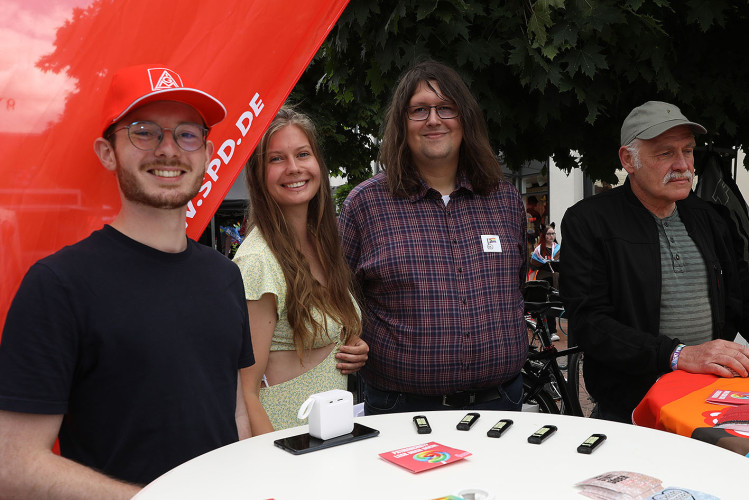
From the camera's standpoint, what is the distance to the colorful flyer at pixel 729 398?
7.45 ft

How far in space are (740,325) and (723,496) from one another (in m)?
2.12

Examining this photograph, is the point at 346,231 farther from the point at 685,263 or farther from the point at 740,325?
the point at 740,325

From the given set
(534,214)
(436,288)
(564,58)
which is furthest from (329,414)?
(534,214)

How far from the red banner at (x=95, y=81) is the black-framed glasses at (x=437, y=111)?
85 centimetres

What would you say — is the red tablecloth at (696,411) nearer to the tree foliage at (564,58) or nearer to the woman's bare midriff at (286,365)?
the woman's bare midriff at (286,365)

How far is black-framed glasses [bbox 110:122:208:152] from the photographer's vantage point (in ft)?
6.39

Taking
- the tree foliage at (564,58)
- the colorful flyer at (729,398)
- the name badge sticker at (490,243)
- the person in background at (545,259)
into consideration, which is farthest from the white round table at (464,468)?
the person in background at (545,259)

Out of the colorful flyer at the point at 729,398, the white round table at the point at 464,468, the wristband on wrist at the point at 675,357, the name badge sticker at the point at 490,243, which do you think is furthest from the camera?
the name badge sticker at the point at 490,243

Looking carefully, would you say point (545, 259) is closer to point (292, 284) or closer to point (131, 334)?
point (292, 284)

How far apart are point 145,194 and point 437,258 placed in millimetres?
1455

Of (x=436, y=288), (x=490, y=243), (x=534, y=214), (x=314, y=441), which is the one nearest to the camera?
(x=314, y=441)

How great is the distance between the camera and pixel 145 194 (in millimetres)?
1913

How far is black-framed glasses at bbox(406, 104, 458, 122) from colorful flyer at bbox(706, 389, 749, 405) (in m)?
1.64

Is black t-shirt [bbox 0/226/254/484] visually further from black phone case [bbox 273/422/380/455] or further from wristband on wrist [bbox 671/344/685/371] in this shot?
wristband on wrist [bbox 671/344/685/371]
